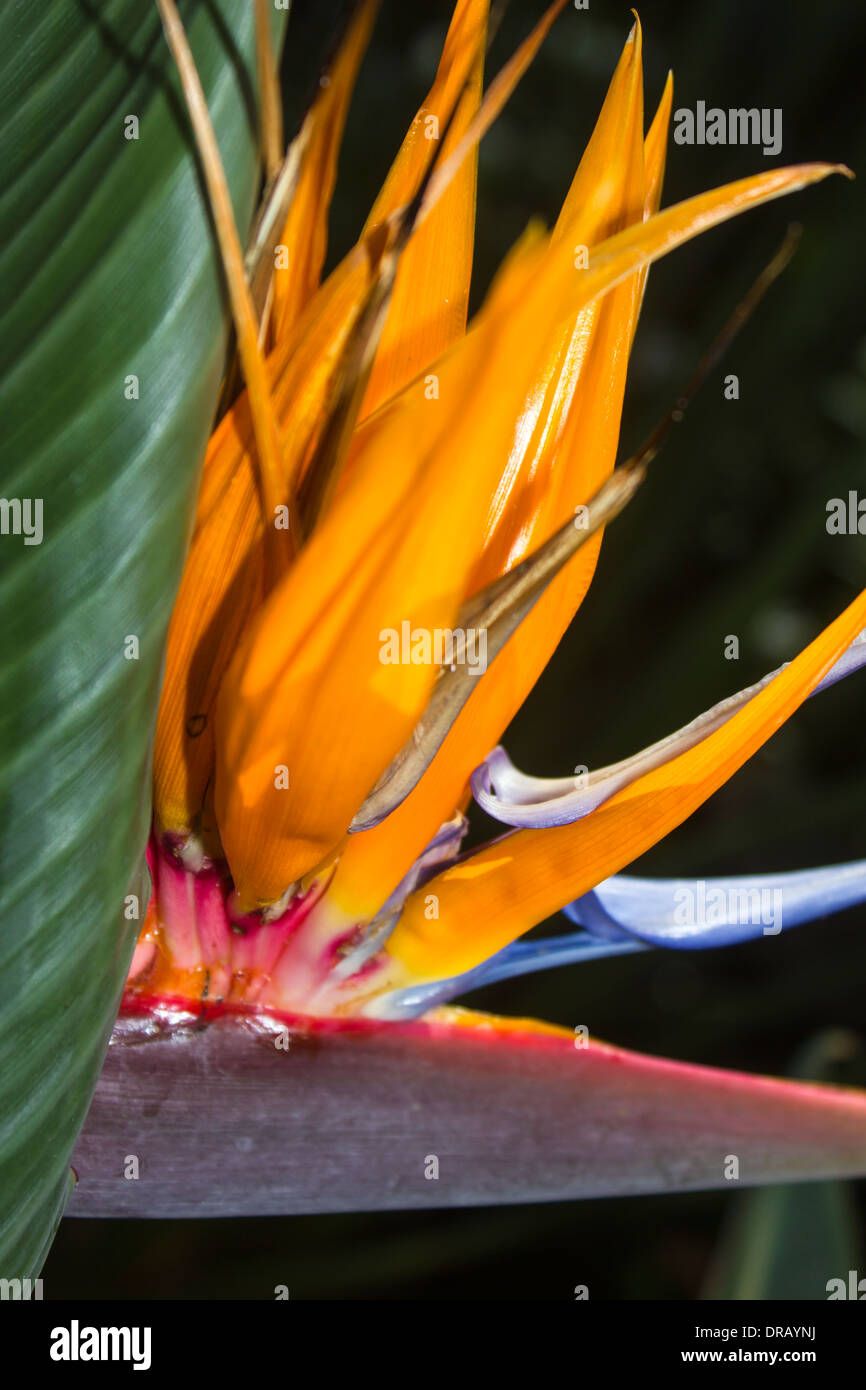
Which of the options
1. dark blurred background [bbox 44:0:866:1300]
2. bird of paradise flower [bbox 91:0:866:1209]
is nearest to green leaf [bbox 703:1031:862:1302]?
dark blurred background [bbox 44:0:866:1300]

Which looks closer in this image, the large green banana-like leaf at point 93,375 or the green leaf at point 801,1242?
the large green banana-like leaf at point 93,375

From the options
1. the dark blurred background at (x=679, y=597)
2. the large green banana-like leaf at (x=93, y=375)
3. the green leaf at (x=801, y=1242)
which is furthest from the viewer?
the dark blurred background at (x=679, y=597)

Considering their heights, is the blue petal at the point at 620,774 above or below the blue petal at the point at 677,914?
above

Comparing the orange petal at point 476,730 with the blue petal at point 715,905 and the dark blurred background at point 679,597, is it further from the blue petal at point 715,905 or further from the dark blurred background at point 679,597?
the dark blurred background at point 679,597

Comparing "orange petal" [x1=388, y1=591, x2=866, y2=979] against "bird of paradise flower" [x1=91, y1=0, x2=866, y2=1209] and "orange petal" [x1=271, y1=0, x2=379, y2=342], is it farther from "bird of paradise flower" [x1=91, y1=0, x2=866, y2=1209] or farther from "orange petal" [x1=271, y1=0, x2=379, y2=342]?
"orange petal" [x1=271, y1=0, x2=379, y2=342]

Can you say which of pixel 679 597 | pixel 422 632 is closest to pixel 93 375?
pixel 422 632

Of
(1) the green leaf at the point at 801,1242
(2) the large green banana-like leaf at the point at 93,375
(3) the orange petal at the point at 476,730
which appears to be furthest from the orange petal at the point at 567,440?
(1) the green leaf at the point at 801,1242

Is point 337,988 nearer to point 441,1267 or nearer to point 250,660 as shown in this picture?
point 250,660

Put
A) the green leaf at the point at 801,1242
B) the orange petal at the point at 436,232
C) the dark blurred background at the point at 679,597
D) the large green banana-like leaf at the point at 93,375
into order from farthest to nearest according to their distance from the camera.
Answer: the dark blurred background at the point at 679,597 → the green leaf at the point at 801,1242 → the orange petal at the point at 436,232 → the large green banana-like leaf at the point at 93,375
